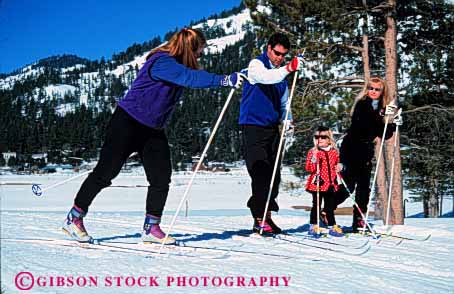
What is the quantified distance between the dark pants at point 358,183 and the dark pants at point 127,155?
2.41 meters

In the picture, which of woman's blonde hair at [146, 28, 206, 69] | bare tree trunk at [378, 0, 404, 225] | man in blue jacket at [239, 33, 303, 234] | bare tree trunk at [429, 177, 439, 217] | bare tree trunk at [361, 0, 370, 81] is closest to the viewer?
woman's blonde hair at [146, 28, 206, 69]

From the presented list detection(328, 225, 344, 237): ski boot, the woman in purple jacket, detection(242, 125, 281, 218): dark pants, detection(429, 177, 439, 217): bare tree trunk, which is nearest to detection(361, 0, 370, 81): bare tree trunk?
detection(429, 177, 439, 217): bare tree trunk

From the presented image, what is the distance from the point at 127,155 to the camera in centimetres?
374

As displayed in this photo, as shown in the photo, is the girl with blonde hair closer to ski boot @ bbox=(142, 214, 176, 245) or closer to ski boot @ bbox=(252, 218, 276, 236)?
ski boot @ bbox=(252, 218, 276, 236)

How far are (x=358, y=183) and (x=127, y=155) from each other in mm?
2876

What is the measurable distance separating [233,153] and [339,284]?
7260 cm

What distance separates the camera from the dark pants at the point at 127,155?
362cm

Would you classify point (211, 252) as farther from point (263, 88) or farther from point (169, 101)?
point (263, 88)

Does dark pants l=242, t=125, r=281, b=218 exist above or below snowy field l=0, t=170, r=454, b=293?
above

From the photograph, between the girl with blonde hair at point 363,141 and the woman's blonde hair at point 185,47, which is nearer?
the woman's blonde hair at point 185,47

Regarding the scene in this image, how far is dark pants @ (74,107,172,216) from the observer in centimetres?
362

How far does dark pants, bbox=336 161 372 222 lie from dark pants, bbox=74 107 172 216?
241 centimetres

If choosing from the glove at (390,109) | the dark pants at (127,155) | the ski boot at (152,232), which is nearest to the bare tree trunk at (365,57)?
the glove at (390,109)

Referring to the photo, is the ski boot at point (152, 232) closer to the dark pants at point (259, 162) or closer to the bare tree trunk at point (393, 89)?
the dark pants at point (259, 162)
